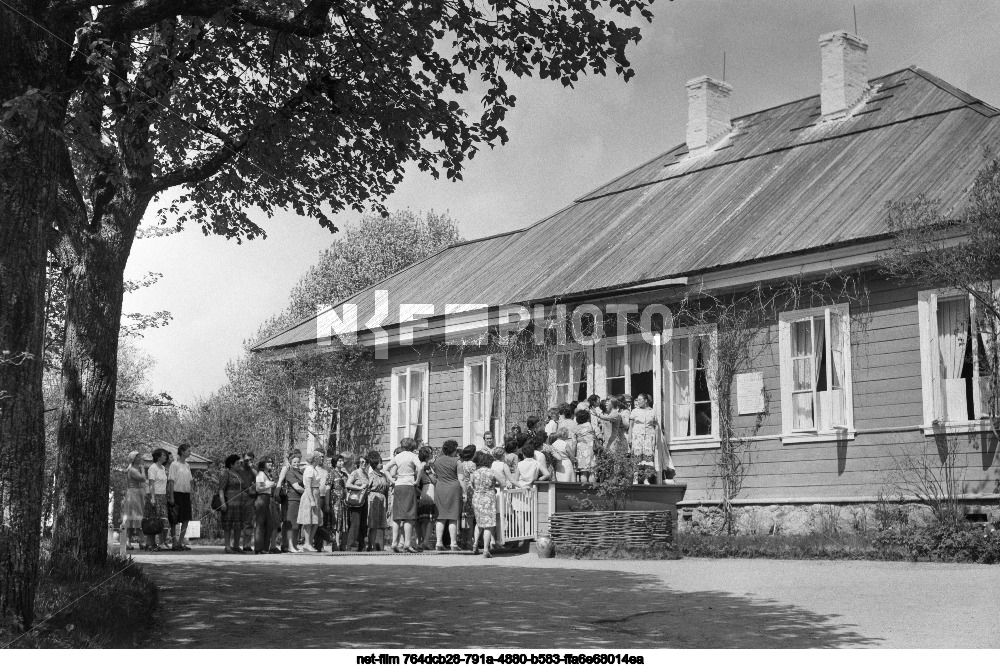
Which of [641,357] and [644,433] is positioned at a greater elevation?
[641,357]

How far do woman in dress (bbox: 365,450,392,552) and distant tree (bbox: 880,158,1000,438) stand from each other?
818 centimetres

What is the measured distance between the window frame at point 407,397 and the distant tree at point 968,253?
443 inches

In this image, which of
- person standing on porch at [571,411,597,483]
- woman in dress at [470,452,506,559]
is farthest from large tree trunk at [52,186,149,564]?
person standing on porch at [571,411,597,483]

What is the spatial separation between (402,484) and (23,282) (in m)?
10.3

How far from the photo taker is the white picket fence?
1586 cm

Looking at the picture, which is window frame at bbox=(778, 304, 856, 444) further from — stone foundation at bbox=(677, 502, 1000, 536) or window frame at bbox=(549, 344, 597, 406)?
window frame at bbox=(549, 344, 597, 406)

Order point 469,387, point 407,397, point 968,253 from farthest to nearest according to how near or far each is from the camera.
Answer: point 407,397 < point 469,387 < point 968,253

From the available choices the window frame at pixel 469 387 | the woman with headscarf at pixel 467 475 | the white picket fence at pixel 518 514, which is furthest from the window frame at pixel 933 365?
the window frame at pixel 469 387

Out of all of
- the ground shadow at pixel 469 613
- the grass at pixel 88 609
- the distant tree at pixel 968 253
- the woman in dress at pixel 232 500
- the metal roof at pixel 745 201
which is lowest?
the ground shadow at pixel 469 613

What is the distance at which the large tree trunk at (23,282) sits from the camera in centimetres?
737

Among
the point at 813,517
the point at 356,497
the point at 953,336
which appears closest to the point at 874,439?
the point at 813,517

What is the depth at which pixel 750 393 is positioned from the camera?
18406mm

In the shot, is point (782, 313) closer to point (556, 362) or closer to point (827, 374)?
point (827, 374)

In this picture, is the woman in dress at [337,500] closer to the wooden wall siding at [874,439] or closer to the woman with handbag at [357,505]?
the woman with handbag at [357,505]
